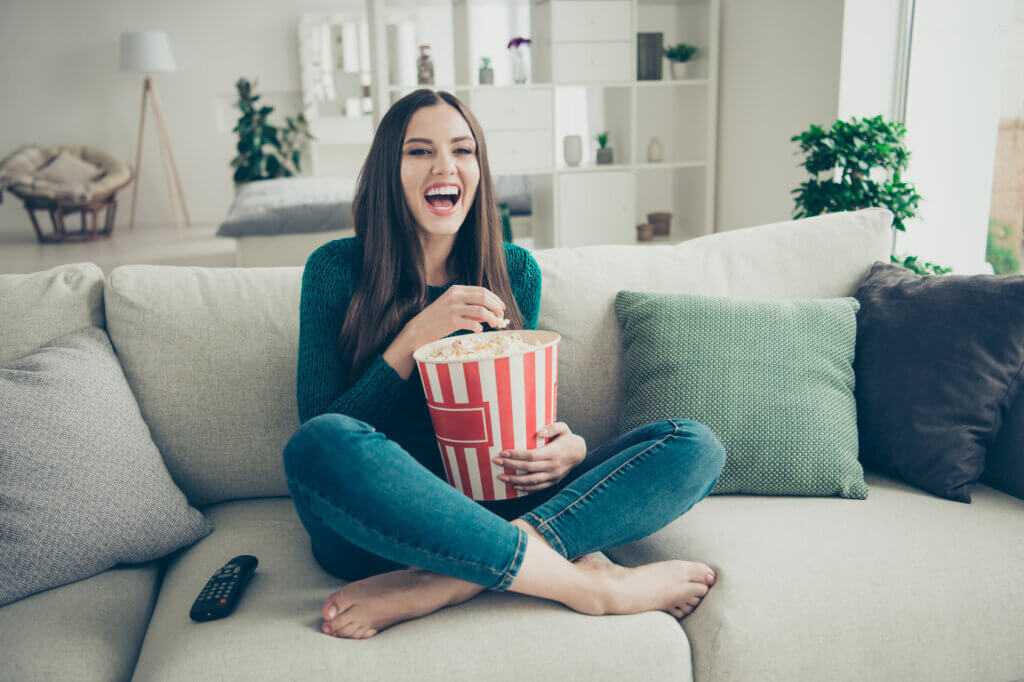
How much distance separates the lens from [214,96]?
23.9ft

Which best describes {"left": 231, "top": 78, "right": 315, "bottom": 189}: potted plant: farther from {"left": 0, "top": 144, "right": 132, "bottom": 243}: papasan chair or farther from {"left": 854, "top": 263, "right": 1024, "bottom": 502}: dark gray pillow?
{"left": 854, "top": 263, "right": 1024, "bottom": 502}: dark gray pillow

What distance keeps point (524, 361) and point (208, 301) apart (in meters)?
0.74

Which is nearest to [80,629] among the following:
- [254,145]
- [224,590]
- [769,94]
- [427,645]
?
[224,590]

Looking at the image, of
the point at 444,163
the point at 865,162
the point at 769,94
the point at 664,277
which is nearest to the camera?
the point at 444,163

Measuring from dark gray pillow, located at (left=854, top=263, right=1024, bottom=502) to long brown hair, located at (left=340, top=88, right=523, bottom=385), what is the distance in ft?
2.28

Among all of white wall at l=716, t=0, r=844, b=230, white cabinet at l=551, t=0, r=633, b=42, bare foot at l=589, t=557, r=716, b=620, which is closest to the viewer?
bare foot at l=589, t=557, r=716, b=620

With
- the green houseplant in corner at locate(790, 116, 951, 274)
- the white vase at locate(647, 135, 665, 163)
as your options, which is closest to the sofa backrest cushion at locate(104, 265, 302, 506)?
the green houseplant in corner at locate(790, 116, 951, 274)

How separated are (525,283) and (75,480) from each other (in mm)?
836

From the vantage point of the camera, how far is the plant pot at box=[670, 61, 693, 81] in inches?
153

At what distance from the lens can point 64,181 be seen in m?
6.22

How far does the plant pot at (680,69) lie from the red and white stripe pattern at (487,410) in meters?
3.15

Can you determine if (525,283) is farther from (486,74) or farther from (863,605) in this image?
(486,74)

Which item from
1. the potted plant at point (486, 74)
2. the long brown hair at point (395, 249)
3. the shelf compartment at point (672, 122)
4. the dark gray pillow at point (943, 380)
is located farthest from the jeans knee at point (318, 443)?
the shelf compartment at point (672, 122)

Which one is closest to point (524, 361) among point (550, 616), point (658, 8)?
point (550, 616)
